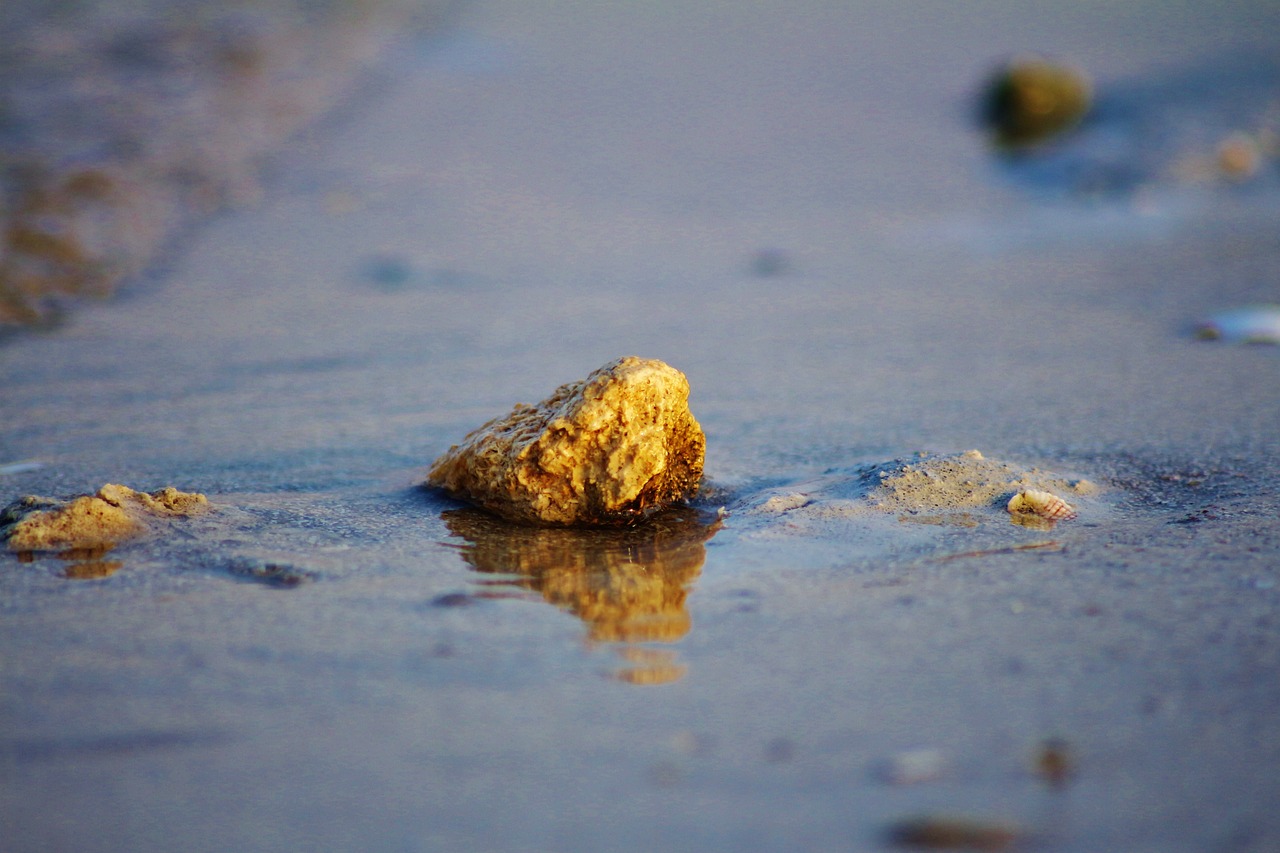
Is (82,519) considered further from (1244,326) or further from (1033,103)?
(1033,103)

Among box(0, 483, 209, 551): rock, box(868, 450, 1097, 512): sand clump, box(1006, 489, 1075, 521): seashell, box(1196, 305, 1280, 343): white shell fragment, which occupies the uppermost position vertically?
box(1196, 305, 1280, 343): white shell fragment

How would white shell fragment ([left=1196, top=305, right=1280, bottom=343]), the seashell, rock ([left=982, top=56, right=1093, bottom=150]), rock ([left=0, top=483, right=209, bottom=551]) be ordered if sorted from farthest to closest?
rock ([left=982, top=56, right=1093, bottom=150]) < white shell fragment ([left=1196, top=305, right=1280, bottom=343]) < the seashell < rock ([left=0, top=483, right=209, bottom=551])

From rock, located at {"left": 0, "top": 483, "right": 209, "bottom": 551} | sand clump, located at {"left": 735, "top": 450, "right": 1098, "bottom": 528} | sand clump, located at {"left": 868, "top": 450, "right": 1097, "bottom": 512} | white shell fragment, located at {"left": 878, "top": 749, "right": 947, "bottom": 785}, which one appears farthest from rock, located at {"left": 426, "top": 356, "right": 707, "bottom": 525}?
white shell fragment, located at {"left": 878, "top": 749, "right": 947, "bottom": 785}

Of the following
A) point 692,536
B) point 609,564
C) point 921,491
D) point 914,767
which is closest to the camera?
point 914,767

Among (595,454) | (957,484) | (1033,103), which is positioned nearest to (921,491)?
(957,484)

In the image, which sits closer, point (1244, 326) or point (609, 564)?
point (609, 564)

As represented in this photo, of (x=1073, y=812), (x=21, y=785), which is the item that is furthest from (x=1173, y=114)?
(x=21, y=785)

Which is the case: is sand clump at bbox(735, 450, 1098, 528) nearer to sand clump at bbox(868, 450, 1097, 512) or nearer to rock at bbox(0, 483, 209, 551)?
sand clump at bbox(868, 450, 1097, 512)
